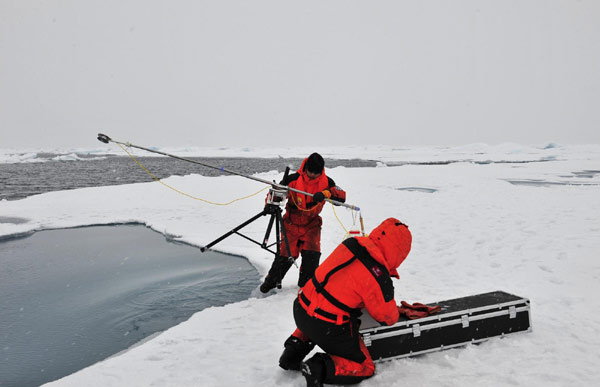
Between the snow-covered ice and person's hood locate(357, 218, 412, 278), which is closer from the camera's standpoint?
person's hood locate(357, 218, 412, 278)

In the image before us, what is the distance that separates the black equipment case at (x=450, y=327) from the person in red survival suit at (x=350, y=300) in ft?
0.80

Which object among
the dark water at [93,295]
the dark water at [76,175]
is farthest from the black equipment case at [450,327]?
the dark water at [76,175]

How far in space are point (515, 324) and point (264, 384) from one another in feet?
7.09

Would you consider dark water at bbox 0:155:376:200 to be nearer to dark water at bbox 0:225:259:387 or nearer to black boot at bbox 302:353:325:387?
dark water at bbox 0:225:259:387

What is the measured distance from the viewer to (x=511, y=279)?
16.8 feet

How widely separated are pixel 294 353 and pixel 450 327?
127cm

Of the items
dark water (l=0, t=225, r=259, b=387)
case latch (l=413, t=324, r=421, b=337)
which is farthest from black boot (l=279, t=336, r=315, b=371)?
dark water (l=0, t=225, r=259, b=387)

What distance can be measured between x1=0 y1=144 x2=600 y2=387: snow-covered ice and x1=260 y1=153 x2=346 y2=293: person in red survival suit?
334 mm

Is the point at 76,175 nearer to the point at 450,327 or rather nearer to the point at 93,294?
the point at 93,294

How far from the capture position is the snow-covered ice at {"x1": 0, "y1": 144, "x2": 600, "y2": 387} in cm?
293

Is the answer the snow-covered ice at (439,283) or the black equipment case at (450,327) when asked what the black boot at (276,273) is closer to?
the snow-covered ice at (439,283)

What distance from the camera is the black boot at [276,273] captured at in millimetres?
4953

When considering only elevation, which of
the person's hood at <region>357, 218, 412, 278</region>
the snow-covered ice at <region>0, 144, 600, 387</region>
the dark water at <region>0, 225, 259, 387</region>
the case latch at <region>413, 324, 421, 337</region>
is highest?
the person's hood at <region>357, 218, 412, 278</region>

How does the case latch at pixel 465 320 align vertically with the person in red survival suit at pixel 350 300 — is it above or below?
below
